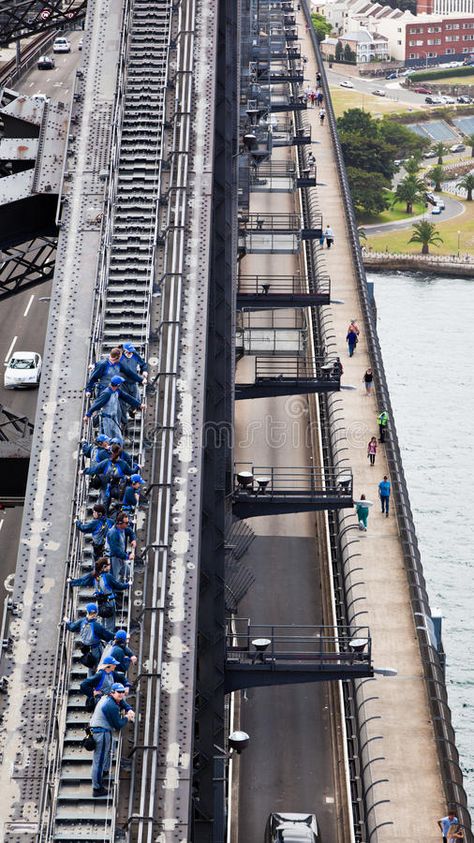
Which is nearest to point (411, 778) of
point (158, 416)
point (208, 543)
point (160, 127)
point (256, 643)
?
point (256, 643)

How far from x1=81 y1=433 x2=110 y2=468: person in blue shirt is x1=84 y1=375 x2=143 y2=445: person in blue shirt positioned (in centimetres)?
50

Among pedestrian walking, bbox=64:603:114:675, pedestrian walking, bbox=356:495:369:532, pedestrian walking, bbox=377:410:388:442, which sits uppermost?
pedestrian walking, bbox=377:410:388:442

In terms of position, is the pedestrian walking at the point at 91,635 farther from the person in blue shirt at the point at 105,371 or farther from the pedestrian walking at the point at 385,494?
the pedestrian walking at the point at 385,494

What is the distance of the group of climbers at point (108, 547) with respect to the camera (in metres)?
29.6

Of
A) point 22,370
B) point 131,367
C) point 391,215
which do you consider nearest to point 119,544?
point 131,367

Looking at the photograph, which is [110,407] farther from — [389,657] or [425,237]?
[425,237]

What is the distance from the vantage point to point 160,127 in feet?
141

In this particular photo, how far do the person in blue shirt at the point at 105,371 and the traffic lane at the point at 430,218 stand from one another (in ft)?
492

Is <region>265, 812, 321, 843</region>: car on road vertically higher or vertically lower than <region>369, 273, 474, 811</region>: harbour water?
lower

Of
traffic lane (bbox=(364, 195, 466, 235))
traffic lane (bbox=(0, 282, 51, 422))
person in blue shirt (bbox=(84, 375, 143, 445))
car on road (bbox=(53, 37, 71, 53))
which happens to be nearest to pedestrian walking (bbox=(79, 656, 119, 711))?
person in blue shirt (bbox=(84, 375, 143, 445))

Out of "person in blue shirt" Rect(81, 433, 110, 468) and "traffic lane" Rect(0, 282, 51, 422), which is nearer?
"person in blue shirt" Rect(81, 433, 110, 468)

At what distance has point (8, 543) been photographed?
65.3 m

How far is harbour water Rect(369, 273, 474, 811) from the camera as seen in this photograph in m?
81.6

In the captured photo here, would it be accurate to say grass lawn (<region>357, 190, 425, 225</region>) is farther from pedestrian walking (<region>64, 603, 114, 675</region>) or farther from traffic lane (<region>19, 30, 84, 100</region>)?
pedestrian walking (<region>64, 603, 114, 675</region>)
